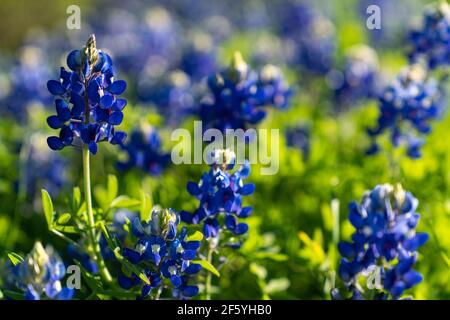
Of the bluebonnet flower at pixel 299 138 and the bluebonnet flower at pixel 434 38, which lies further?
the bluebonnet flower at pixel 299 138

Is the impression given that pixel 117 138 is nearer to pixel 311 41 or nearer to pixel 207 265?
pixel 207 265

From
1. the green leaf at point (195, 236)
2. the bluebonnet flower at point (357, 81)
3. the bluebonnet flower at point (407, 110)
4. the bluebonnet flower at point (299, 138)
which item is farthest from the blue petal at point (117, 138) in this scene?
the bluebonnet flower at point (357, 81)

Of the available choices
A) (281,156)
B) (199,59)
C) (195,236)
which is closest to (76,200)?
(195,236)

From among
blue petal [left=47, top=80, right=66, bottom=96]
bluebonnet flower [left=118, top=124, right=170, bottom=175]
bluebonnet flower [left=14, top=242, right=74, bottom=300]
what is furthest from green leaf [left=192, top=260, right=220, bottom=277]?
bluebonnet flower [left=118, top=124, right=170, bottom=175]

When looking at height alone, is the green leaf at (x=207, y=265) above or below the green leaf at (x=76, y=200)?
below

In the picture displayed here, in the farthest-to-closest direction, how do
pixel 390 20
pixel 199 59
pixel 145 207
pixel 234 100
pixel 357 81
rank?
1. pixel 390 20
2. pixel 199 59
3. pixel 357 81
4. pixel 234 100
5. pixel 145 207

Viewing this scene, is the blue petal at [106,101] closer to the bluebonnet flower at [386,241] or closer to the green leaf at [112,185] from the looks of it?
the green leaf at [112,185]

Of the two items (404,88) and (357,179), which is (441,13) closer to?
(404,88)
